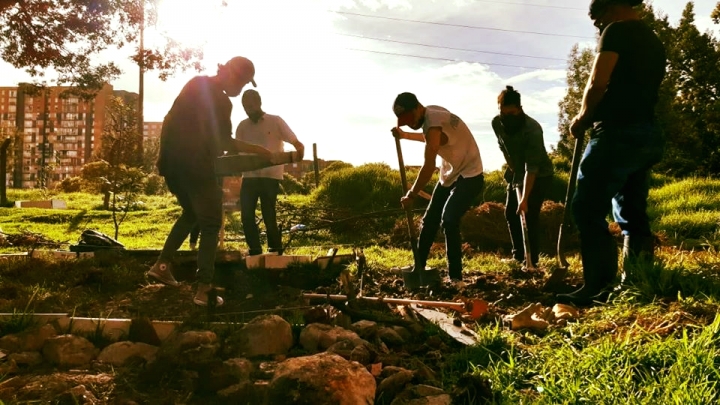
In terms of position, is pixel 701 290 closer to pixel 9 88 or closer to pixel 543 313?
pixel 543 313

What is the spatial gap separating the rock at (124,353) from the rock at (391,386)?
3.84ft

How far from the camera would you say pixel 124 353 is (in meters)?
2.85

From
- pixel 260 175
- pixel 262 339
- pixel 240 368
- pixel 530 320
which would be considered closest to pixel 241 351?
pixel 262 339

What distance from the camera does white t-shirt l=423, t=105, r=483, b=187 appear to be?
496 centimetres

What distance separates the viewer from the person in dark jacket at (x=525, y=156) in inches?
229

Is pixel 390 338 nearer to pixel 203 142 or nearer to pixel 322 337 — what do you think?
pixel 322 337

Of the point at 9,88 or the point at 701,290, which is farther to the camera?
the point at 9,88

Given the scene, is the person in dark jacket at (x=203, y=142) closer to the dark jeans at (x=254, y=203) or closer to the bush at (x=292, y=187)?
the dark jeans at (x=254, y=203)

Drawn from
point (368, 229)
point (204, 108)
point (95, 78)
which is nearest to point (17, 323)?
point (204, 108)

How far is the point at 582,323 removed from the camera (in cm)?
321

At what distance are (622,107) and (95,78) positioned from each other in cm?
1275

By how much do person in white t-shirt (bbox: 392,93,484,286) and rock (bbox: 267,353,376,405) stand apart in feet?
8.68

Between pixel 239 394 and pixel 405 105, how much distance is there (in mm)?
3070

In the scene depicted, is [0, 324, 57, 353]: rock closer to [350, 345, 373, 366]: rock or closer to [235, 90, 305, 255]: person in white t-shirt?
[350, 345, 373, 366]: rock
